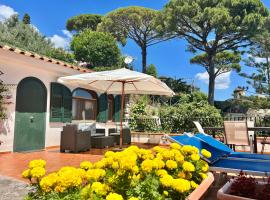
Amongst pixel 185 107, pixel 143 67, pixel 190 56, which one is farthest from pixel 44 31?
pixel 185 107

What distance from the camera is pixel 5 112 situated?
7137mm

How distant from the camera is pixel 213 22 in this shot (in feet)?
67.5

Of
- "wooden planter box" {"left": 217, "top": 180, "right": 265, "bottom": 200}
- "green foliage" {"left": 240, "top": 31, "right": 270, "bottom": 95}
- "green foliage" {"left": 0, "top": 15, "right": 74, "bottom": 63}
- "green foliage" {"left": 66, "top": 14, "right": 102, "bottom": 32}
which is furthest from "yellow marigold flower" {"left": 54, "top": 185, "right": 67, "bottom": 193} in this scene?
"green foliage" {"left": 66, "top": 14, "right": 102, "bottom": 32}

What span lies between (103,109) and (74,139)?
4271 millimetres

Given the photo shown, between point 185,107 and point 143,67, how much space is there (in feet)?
51.6

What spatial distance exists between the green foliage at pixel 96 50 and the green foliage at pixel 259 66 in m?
11.6

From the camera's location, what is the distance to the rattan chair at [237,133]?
548cm

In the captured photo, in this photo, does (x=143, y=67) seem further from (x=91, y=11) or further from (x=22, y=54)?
(x=22, y=54)

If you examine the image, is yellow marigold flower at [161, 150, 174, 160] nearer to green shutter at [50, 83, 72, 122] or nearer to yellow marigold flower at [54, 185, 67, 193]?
yellow marigold flower at [54, 185, 67, 193]

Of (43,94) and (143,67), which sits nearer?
(43,94)

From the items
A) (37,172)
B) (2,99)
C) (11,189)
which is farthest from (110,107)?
(37,172)

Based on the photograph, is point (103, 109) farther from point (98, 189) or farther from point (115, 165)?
point (98, 189)

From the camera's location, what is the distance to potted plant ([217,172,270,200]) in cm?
223

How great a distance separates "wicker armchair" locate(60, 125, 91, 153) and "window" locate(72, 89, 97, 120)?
2.66 meters
